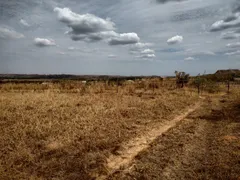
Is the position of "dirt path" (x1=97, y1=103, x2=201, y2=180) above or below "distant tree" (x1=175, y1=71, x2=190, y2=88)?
below

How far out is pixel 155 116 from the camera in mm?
8789

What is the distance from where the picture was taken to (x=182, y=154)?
5004 mm

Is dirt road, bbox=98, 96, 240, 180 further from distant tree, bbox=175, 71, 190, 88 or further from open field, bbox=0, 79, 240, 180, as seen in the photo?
distant tree, bbox=175, 71, 190, 88

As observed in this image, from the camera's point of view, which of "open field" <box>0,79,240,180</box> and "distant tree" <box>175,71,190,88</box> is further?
"distant tree" <box>175,71,190,88</box>

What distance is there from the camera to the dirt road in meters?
4.14

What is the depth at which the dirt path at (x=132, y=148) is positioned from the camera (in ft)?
14.8

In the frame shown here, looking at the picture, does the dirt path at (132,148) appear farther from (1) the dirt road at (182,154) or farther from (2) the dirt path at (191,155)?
(2) the dirt path at (191,155)

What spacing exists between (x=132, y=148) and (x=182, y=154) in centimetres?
124

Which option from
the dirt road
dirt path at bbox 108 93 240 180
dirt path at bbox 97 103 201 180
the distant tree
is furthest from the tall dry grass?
the distant tree

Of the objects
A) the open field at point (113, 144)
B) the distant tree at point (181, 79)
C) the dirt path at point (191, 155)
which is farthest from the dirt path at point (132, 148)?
the distant tree at point (181, 79)

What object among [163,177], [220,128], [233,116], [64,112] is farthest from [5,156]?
[233,116]

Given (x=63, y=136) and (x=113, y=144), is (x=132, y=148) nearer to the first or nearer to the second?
(x=113, y=144)

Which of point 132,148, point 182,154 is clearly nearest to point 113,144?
point 132,148

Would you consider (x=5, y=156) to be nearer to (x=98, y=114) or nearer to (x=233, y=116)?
(x=98, y=114)
